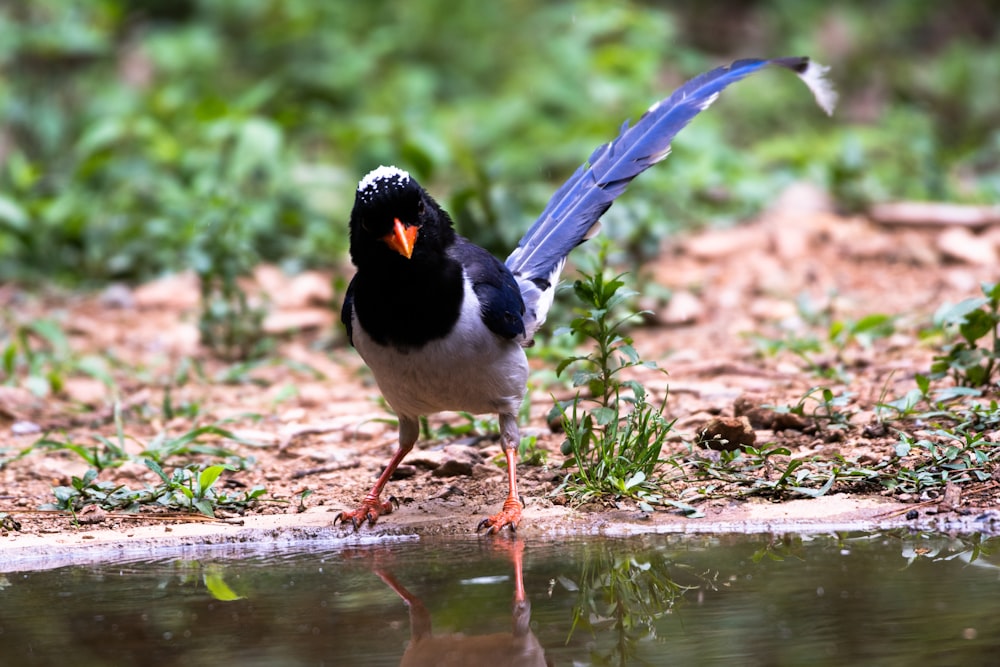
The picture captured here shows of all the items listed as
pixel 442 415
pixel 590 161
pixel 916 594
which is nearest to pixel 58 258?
pixel 442 415

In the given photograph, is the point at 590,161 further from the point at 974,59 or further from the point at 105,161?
the point at 974,59

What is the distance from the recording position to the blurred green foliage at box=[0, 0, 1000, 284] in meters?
8.81

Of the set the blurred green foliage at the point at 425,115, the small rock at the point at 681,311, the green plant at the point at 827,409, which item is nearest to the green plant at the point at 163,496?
the green plant at the point at 827,409

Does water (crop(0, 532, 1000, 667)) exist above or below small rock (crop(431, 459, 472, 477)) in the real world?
below

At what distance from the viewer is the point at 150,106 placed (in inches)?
414

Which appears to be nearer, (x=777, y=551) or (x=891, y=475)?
(x=777, y=551)

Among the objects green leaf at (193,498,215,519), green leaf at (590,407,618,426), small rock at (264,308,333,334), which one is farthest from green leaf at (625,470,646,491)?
small rock at (264,308,333,334)

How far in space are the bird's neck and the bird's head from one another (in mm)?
47

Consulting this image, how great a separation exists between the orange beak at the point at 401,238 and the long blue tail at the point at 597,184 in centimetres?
82

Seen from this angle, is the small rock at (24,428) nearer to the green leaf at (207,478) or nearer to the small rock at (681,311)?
the green leaf at (207,478)

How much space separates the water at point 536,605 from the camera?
2.98 m

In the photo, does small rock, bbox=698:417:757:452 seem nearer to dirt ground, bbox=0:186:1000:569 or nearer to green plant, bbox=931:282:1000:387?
dirt ground, bbox=0:186:1000:569

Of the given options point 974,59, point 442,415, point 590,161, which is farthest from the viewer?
point 974,59

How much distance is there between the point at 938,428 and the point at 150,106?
774 cm
